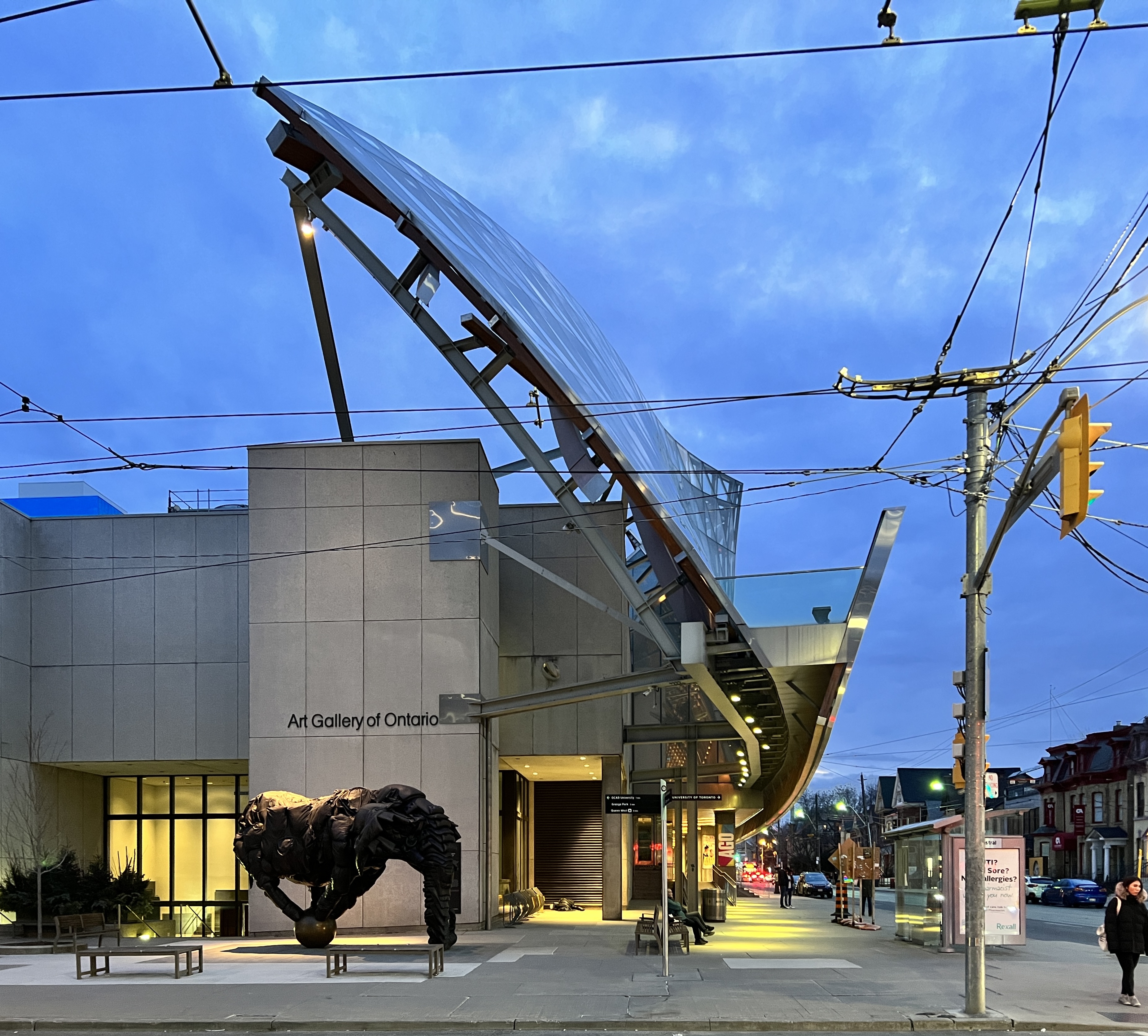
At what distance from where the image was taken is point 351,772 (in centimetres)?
3000

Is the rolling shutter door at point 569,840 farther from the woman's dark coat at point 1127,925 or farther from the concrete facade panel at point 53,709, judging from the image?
the woman's dark coat at point 1127,925

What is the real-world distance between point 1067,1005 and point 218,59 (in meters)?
15.3

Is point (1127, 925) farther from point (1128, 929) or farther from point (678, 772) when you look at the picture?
point (678, 772)

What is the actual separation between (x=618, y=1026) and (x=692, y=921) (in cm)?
1133

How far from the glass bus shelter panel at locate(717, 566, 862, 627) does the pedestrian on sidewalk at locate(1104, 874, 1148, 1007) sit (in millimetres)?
7365

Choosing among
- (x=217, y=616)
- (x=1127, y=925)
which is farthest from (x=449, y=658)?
(x=1127, y=925)

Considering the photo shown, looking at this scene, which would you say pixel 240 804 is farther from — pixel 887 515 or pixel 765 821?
pixel 765 821

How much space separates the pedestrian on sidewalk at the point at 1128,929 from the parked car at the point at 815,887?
6222 cm

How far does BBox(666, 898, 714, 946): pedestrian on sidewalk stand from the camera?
82.2ft

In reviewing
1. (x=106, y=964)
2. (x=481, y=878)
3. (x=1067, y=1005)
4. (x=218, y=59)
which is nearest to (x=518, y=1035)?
(x=1067, y=1005)

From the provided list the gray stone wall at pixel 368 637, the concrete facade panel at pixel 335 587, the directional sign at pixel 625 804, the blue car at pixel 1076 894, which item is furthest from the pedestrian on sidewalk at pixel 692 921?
the blue car at pixel 1076 894

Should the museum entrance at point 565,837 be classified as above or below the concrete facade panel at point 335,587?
below

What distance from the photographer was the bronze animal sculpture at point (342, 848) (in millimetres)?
22766

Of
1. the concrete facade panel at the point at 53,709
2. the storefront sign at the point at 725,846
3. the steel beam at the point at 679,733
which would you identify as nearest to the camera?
the steel beam at the point at 679,733
